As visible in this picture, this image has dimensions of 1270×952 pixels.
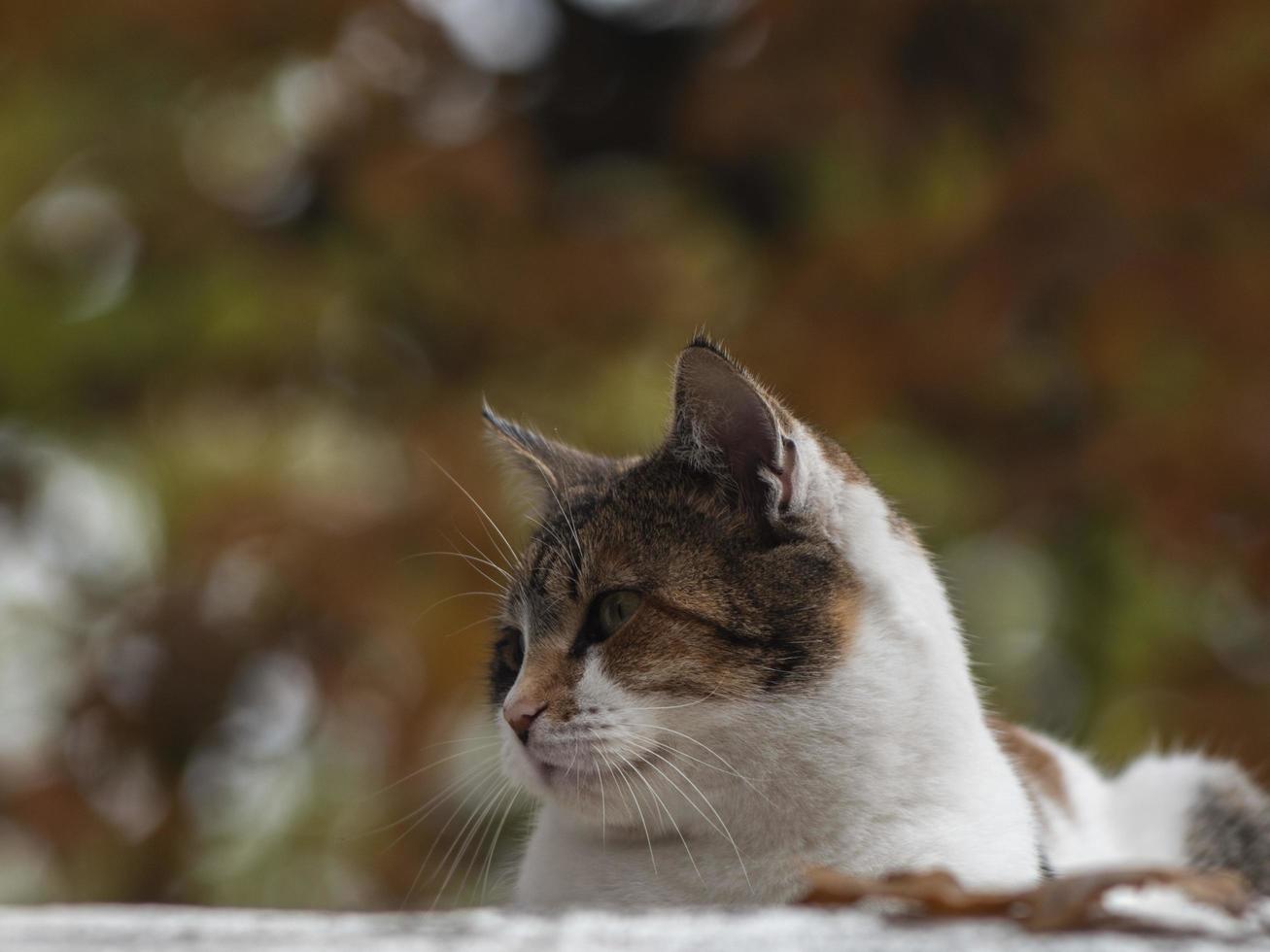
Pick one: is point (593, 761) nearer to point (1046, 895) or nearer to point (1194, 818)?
point (1046, 895)

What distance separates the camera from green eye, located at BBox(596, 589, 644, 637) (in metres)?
1.71

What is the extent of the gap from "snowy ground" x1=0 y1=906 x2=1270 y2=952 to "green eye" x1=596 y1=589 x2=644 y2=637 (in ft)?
2.17

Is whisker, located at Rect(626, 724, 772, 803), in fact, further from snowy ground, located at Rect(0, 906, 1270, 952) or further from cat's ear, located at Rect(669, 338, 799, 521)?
snowy ground, located at Rect(0, 906, 1270, 952)

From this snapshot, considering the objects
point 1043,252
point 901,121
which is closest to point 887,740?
point 1043,252

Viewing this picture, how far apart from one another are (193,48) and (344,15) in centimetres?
39

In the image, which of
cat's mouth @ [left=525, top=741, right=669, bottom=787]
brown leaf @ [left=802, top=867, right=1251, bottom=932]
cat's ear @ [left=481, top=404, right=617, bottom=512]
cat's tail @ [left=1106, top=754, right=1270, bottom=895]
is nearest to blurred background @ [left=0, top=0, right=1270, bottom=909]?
cat's tail @ [left=1106, top=754, right=1270, bottom=895]

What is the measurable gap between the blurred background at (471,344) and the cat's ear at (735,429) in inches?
50.1

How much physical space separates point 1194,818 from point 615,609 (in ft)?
3.96

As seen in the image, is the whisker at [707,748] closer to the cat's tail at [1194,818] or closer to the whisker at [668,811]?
the whisker at [668,811]

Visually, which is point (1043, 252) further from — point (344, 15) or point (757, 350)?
point (344, 15)

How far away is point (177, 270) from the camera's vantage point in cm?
344

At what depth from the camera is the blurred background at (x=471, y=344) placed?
10.1 ft

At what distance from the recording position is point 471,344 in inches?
139

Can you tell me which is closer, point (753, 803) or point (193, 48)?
point (753, 803)
